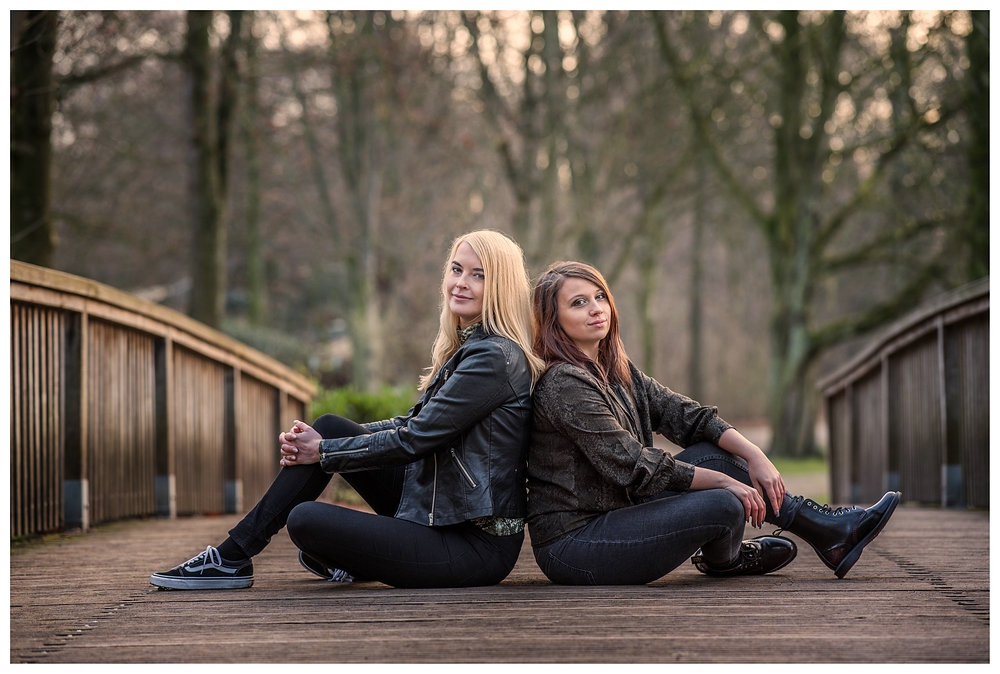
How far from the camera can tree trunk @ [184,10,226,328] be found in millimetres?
11180

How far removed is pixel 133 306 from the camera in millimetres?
6059

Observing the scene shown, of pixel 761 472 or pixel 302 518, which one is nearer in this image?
pixel 302 518

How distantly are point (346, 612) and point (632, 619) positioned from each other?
844 mm

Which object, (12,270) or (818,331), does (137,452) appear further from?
(818,331)

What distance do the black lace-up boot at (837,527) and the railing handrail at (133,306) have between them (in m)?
3.37

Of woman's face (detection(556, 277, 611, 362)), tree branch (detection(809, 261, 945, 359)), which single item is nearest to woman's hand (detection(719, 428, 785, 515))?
woman's face (detection(556, 277, 611, 362))

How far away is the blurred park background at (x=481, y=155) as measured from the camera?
11266 millimetres

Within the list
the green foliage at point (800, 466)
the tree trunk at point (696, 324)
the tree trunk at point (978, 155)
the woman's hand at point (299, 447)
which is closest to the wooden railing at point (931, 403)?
the tree trunk at point (978, 155)

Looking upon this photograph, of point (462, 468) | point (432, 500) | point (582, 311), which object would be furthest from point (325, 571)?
point (582, 311)

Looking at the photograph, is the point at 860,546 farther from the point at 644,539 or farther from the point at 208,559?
the point at 208,559

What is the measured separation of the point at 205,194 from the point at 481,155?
966 centimetres

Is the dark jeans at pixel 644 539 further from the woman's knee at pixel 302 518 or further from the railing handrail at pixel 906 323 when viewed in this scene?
the railing handrail at pixel 906 323

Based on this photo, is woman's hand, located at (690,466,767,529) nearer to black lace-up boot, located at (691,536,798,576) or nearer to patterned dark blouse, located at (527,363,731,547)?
patterned dark blouse, located at (527,363,731,547)

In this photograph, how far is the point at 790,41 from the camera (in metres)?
15.3
